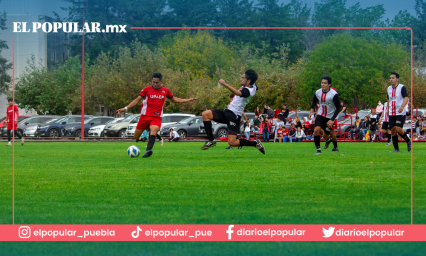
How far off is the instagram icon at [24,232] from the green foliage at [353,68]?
4709 centimetres

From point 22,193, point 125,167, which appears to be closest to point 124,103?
point 125,167

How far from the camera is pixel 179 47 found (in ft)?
242

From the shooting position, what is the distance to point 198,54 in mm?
71875

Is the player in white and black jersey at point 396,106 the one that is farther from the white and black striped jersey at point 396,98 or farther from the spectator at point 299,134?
the spectator at point 299,134

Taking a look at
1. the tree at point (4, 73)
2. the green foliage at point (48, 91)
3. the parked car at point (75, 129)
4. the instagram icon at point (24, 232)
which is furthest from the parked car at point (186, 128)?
the tree at point (4, 73)

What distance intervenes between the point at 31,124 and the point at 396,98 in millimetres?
31358

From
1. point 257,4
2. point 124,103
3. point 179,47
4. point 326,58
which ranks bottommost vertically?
point 124,103

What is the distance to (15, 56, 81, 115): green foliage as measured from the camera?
196 feet

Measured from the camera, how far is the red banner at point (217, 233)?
13.3 ft

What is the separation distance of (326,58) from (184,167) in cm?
4418

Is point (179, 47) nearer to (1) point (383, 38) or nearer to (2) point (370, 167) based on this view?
(1) point (383, 38)

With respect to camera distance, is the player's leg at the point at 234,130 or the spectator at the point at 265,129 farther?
the spectator at the point at 265,129

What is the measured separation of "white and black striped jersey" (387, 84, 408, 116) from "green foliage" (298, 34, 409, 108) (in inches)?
1384
